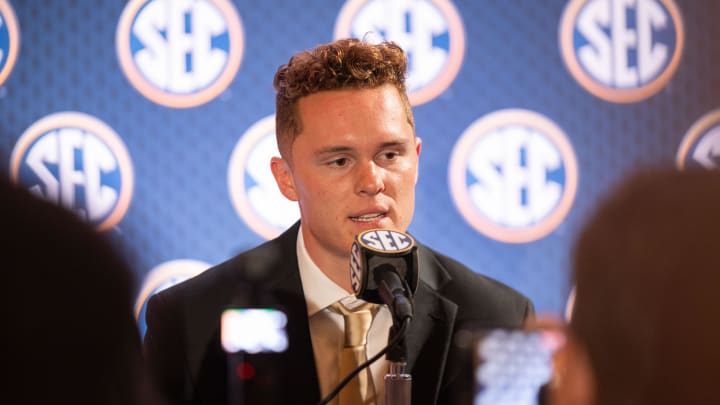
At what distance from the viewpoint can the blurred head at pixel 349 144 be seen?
201 cm

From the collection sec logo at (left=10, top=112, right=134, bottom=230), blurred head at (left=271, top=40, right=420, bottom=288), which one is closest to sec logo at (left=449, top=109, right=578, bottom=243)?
blurred head at (left=271, top=40, right=420, bottom=288)

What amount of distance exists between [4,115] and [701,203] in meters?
2.11

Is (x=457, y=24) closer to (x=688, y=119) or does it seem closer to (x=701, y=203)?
(x=688, y=119)

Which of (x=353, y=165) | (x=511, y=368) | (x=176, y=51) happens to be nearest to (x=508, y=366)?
(x=511, y=368)

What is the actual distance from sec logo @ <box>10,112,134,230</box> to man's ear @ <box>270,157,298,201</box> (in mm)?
412

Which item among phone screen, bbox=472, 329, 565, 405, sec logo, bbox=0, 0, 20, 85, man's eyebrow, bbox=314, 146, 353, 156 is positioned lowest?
phone screen, bbox=472, 329, 565, 405

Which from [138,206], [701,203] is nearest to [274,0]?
[138,206]

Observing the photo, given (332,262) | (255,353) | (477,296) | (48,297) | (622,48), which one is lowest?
(255,353)

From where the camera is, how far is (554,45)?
2406mm

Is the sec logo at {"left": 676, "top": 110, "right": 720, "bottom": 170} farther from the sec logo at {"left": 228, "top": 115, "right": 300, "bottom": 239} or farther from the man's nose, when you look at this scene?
the sec logo at {"left": 228, "top": 115, "right": 300, "bottom": 239}

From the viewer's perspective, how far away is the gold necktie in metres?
1.84

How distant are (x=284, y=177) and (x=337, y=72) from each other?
32cm

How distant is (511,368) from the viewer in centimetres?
183

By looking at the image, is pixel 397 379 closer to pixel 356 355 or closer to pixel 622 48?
pixel 356 355
